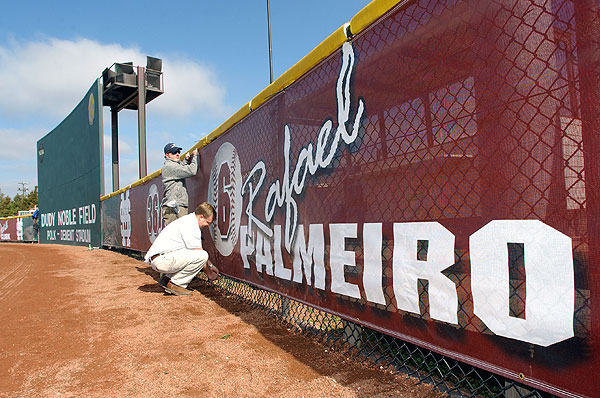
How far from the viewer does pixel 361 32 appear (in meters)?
2.37

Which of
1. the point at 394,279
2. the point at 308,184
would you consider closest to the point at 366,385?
the point at 394,279

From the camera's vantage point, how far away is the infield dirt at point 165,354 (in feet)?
8.05

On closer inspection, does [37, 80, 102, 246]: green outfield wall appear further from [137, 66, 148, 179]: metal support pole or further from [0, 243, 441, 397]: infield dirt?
[0, 243, 441, 397]: infield dirt

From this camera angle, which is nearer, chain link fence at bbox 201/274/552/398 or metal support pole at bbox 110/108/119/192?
chain link fence at bbox 201/274/552/398

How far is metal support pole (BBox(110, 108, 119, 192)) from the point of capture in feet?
59.4

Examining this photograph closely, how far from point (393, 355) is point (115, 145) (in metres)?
19.3

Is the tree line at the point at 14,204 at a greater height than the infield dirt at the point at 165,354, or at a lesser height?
greater

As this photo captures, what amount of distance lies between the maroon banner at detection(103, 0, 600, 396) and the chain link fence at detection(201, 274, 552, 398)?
363mm

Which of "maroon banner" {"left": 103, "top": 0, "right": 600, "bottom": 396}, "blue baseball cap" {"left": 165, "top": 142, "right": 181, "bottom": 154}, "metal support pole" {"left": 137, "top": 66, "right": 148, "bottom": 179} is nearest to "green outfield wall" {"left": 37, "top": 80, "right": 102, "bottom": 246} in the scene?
"metal support pole" {"left": 137, "top": 66, "right": 148, "bottom": 179}

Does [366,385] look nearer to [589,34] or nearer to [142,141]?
[589,34]

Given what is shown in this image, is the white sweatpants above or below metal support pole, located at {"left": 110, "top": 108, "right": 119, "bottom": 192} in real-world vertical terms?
below

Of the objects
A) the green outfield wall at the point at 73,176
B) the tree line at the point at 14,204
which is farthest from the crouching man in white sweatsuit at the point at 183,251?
the tree line at the point at 14,204

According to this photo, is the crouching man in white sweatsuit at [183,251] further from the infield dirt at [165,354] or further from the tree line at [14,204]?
the tree line at [14,204]

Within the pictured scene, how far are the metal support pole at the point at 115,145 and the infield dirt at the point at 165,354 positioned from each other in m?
13.9
